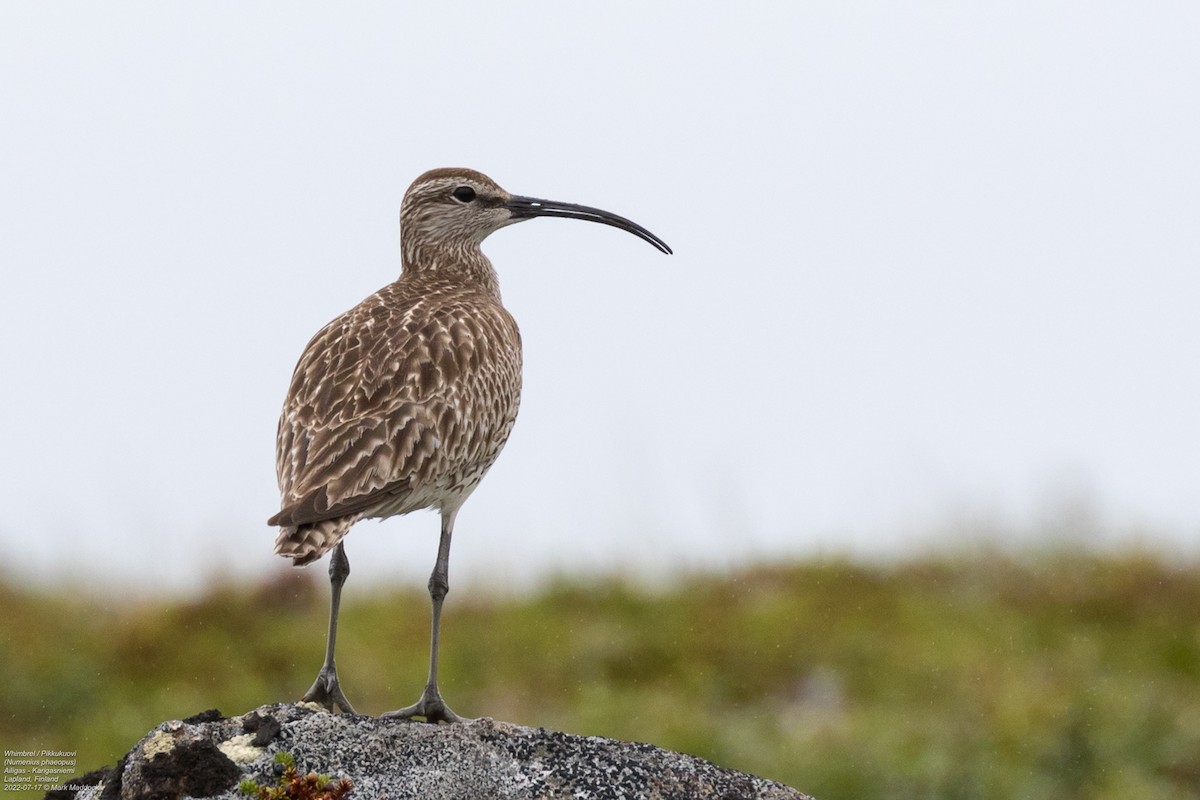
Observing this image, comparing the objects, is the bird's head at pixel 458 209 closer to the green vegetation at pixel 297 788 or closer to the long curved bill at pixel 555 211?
the long curved bill at pixel 555 211

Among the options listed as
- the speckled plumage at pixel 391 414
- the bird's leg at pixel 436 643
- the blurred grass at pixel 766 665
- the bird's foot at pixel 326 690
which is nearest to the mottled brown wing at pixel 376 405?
the speckled plumage at pixel 391 414

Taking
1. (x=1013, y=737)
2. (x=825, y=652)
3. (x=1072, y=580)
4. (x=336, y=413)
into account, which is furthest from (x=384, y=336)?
(x=1072, y=580)

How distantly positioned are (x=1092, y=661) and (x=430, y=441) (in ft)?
25.5

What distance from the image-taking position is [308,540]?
6574 mm

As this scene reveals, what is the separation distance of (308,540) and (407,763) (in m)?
1.04

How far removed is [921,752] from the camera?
1023 cm

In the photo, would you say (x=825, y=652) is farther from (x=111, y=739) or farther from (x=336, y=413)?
(x=336, y=413)

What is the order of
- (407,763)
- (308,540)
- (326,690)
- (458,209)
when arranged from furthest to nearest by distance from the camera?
(458,209) < (326,690) < (308,540) < (407,763)

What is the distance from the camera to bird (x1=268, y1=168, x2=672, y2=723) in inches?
273

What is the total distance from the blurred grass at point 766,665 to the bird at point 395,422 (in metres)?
3.14

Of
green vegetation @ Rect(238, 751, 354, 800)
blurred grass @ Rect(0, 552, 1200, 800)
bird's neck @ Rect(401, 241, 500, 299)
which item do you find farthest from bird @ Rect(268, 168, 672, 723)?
blurred grass @ Rect(0, 552, 1200, 800)

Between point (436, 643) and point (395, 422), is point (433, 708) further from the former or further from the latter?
point (395, 422)

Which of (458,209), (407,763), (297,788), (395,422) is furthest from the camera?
(458,209)

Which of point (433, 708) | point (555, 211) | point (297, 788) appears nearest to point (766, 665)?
point (555, 211)
